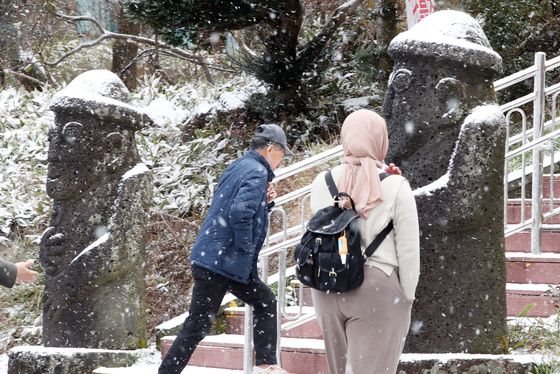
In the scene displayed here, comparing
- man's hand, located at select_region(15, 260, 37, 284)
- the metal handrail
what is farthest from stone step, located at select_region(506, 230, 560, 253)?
man's hand, located at select_region(15, 260, 37, 284)

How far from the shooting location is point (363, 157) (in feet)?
13.7

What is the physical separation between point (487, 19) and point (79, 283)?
251 inches

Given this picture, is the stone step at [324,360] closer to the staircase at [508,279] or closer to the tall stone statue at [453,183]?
the staircase at [508,279]

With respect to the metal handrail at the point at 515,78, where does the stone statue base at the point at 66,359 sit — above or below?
below

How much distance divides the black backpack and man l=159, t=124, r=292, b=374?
121cm

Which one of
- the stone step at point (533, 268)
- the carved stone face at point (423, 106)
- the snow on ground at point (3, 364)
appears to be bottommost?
the snow on ground at point (3, 364)

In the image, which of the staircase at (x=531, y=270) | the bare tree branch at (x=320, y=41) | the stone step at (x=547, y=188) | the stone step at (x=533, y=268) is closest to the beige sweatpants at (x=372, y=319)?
the staircase at (x=531, y=270)

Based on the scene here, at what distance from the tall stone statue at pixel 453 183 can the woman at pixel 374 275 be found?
1.33m

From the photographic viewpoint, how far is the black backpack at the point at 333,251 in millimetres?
4004

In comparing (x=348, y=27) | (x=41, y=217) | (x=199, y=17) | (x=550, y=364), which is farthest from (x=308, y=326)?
(x=348, y=27)

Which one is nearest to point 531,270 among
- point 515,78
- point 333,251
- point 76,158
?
point 515,78

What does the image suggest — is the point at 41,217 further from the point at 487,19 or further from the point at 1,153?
the point at 487,19

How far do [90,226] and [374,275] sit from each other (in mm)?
3239

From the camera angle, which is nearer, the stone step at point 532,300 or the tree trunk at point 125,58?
the stone step at point 532,300
